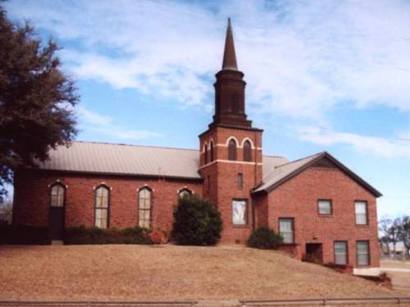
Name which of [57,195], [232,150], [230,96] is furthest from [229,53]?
[57,195]

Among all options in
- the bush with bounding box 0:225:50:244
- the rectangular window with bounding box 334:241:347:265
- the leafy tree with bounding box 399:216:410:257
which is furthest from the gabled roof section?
the leafy tree with bounding box 399:216:410:257

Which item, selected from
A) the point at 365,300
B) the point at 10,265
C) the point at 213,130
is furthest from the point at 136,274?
the point at 213,130

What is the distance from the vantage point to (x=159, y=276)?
23.6 meters

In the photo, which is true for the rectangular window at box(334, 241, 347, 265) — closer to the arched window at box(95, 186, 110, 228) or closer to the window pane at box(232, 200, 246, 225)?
the window pane at box(232, 200, 246, 225)

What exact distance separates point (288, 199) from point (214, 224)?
20.0 feet

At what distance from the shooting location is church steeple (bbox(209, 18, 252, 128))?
139 ft

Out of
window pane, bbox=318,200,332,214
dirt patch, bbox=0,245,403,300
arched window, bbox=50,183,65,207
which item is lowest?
dirt patch, bbox=0,245,403,300

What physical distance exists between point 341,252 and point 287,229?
4671mm

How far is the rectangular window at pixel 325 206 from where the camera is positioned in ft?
133

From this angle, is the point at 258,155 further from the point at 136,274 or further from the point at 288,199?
the point at 136,274

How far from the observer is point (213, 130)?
42.5 m

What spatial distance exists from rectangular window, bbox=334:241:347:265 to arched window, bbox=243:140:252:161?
30.6 feet

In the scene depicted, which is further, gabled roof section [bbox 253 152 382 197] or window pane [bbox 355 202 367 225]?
window pane [bbox 355 202 367 225]

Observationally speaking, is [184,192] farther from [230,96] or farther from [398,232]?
[398,232]
